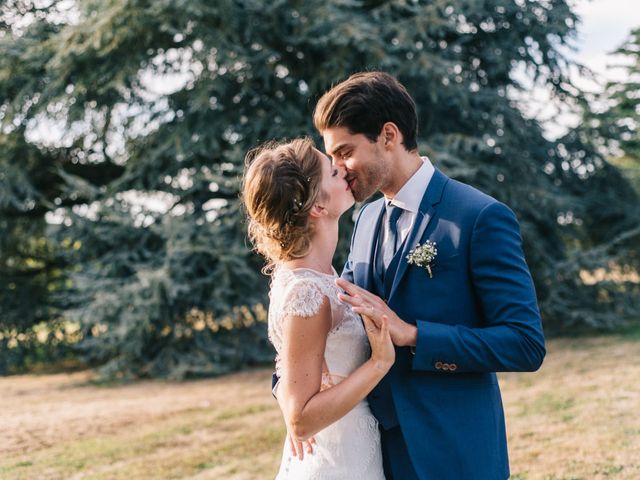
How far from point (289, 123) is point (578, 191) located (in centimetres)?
546

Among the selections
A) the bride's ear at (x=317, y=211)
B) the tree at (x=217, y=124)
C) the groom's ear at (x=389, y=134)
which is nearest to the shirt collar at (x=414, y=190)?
the groom's ear at (x=389, y=134)

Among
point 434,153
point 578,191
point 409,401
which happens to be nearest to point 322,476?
point 409,401

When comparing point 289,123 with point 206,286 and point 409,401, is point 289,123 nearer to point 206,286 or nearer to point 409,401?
point 206,286

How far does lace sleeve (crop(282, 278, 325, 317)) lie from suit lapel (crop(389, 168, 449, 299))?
26 centimetres

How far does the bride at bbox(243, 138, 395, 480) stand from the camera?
Answer: 6.68ft

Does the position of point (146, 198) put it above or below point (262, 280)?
above

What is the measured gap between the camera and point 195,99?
9.54m

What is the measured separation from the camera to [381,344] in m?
2.00

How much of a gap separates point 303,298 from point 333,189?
1.43 feet

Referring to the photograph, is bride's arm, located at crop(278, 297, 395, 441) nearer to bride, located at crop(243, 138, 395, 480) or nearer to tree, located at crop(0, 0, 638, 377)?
bride, located at crop(243, 138, 395, 480)

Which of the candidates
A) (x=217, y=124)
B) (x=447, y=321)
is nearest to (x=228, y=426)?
(x=217, y=124)

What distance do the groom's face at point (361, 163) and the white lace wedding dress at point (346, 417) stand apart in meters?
0.36

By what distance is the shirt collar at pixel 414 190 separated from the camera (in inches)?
93.2

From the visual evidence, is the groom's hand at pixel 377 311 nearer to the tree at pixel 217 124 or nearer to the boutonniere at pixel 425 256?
the boutonniere at pixel 425 256
